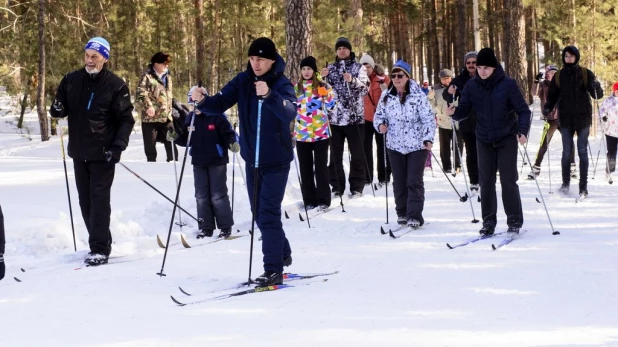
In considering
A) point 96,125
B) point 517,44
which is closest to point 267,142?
point 96,125

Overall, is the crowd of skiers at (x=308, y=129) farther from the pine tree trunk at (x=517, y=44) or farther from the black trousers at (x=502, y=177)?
the pine tree trunk at (x=517, y=44)

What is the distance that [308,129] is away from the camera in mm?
10664

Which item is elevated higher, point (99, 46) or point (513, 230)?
point (99, 46)

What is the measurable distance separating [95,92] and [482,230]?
4251mm

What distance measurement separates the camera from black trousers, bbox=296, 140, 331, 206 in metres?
10.7

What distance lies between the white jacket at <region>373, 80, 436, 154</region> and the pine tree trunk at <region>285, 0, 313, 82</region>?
18.2ft

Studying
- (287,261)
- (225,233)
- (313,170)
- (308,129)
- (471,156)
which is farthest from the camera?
(471,156)

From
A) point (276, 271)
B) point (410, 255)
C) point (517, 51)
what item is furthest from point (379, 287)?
point (517, 51)

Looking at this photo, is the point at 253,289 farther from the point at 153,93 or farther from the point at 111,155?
the point at 153,93

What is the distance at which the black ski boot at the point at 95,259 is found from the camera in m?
7.41

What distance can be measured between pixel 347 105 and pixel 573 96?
3.35m

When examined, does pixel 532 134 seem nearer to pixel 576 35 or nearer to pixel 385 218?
pixel 576 35

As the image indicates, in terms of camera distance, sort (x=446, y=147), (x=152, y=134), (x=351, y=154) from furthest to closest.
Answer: (x=152, y=134)
(x=446, y=147)
(x=351, y=154)

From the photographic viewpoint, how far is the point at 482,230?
8.57 m
